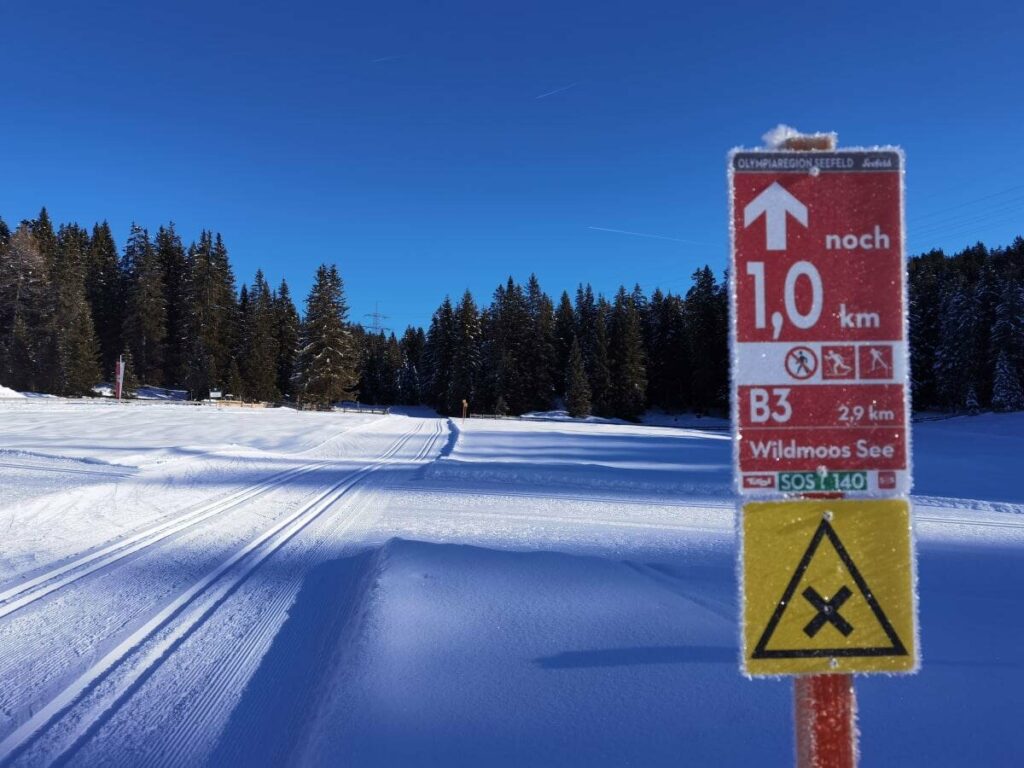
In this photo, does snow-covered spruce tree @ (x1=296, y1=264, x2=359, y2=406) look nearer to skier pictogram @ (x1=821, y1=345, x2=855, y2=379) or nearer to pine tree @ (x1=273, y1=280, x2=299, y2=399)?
pine tree @ (x1=273, y1=280, x2=299, y2=399)

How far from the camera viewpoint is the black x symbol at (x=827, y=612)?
150 cm

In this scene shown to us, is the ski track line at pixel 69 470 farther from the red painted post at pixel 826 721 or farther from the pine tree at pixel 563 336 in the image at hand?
the pine tree at pixel 563 336

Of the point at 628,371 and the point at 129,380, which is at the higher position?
the point at 628,371

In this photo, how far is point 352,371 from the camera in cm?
5406

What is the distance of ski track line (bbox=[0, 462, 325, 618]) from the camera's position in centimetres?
519

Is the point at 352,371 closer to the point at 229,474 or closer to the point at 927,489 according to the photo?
the point at 229,474

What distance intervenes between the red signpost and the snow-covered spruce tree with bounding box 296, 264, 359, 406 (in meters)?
52.5

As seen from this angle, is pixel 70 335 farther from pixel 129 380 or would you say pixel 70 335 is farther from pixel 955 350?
pixel 955 350

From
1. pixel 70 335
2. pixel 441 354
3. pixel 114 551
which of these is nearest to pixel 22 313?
pixel 70 335

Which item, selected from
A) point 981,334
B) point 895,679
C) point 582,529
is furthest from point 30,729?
point 981,334

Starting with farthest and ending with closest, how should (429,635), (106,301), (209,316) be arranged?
1. (106,301)
2. (209,316)
3. (429,635)

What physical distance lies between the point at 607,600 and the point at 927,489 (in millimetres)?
9699

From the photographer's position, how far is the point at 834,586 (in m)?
1.50

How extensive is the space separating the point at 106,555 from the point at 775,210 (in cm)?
734
